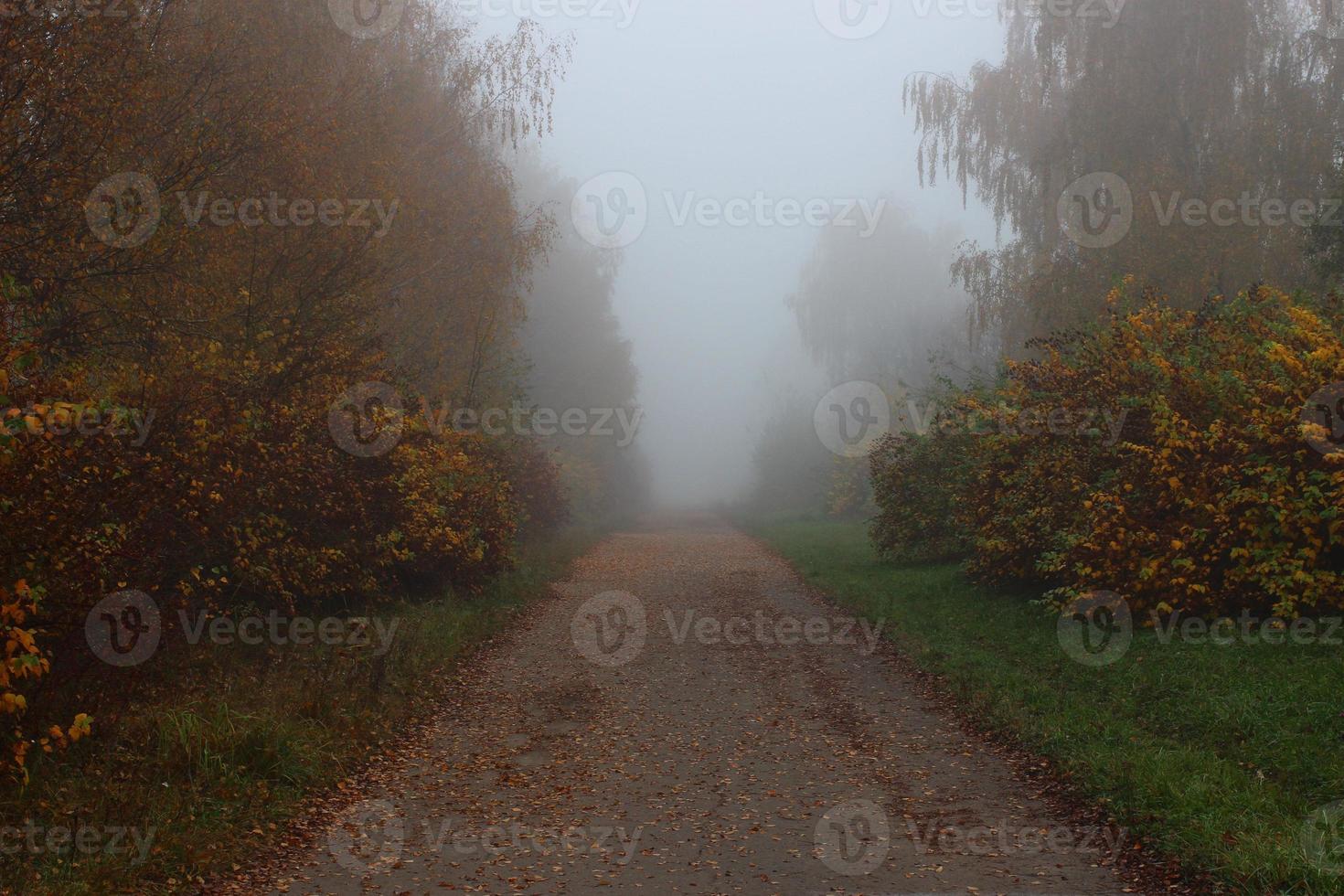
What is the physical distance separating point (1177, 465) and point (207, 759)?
9.34m

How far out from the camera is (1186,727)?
7594 mm

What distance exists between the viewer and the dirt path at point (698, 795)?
5508 millimetres

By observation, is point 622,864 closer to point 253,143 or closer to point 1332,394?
point 1332,394

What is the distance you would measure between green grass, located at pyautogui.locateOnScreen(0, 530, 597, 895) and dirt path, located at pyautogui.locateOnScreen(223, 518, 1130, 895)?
1.40 feet

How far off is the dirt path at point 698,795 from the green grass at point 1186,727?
0.46 metres

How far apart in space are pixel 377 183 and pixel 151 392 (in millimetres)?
6919

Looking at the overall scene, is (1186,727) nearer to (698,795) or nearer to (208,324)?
(698,795)

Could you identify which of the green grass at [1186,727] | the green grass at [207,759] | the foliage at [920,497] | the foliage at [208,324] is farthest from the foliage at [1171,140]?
the green grass at [207,759]

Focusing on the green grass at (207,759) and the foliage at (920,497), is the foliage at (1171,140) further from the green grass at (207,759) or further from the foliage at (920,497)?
the green grass at (207,759)

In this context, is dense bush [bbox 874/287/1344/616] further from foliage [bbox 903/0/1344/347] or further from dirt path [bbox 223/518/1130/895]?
foliage [bbox 903/0/1344/347]

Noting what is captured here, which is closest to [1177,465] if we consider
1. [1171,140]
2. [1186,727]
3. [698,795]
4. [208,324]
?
[1186,727]

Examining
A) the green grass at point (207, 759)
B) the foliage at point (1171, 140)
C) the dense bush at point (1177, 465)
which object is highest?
the foliage at point (1171, 140)

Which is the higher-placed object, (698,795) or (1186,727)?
(1186,727)

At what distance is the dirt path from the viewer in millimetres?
5508
